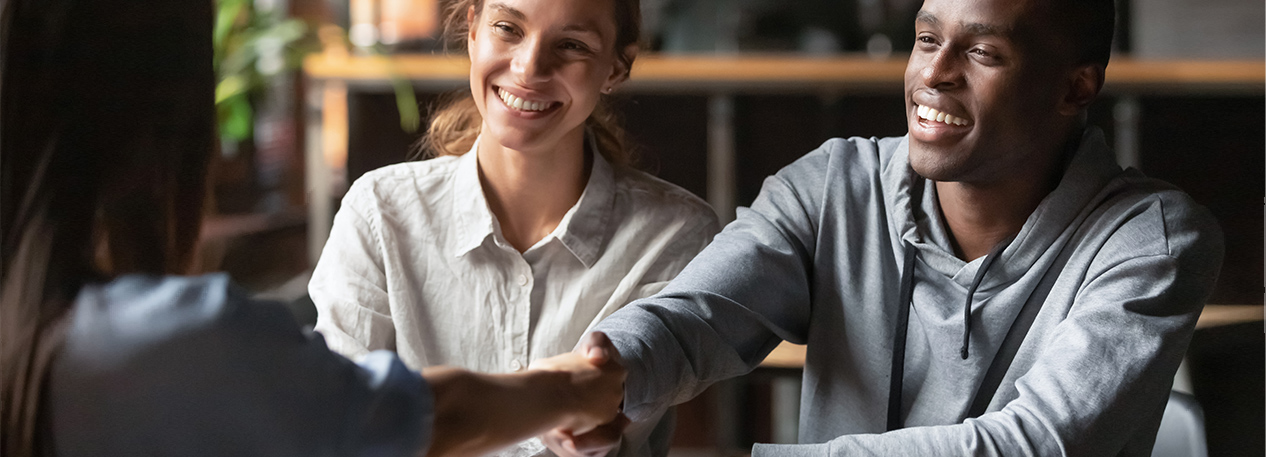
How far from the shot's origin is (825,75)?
2.62 metres

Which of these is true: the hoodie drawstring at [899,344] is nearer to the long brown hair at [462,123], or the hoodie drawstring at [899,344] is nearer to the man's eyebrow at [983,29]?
the man's eyebrow at [983,29]

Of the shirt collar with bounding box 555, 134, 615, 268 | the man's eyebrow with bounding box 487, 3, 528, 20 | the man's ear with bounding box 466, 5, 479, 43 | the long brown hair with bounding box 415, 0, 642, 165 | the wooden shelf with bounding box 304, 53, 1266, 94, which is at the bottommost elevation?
the wooden shelf with bounding box 304, 53, 1266, 94

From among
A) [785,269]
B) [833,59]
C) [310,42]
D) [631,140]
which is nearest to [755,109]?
[833,59]

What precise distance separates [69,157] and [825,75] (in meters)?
2.15

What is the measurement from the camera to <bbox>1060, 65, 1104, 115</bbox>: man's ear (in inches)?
36.0

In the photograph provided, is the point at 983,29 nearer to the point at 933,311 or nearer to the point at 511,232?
the point at 933,311

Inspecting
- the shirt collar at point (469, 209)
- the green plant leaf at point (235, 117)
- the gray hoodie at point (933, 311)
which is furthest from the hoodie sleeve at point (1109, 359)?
the green plant leaf at point (235, 117)

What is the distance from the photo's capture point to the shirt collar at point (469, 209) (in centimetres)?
106

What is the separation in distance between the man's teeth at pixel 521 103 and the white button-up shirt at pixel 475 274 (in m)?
0.12

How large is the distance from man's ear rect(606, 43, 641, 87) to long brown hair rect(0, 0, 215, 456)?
1.42 ft

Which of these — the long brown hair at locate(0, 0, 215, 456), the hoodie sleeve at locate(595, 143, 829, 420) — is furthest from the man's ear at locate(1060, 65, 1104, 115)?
the long brown hair at locate(0, 0, 215, 456)

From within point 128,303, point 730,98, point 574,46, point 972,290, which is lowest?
point 730,98

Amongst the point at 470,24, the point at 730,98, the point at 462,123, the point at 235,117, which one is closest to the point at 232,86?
the point at 235,117

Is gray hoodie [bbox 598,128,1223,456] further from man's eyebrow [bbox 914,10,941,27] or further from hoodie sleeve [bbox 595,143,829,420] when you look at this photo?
man's eyebrow [bbox 914,10,941,27]
